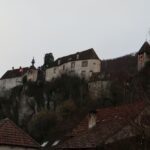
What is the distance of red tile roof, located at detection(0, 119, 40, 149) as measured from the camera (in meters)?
29.8

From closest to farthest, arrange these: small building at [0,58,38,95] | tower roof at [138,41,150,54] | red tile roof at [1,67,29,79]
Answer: tower roof at [138,41,150,54]
small building at [0,58,38,95]
red tile roof at [1,67,29,79]

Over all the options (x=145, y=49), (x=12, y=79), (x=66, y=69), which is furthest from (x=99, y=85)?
(x=12, y=79)

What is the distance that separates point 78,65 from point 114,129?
80.0 m

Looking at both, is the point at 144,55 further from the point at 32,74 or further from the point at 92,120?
the point at 92,120

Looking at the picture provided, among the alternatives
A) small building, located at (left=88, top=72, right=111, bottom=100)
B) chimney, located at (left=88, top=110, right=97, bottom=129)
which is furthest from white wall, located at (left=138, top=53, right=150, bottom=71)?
chimney, located at (left=88, top=110, right=97, bottom=129)

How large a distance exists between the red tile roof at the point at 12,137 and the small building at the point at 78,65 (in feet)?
252

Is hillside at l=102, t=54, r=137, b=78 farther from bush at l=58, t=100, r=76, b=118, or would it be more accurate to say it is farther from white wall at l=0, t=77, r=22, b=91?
bush at l=58, t=100, r=76, b=118

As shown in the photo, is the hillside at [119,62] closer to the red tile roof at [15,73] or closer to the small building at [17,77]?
the small building at [17,77]

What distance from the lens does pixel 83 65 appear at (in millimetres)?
112875

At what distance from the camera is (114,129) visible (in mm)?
34000

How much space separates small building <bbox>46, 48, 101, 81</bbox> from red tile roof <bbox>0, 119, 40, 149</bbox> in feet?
252

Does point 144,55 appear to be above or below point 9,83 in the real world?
above

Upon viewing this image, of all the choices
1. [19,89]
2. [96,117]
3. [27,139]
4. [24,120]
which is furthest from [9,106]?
[27,139]

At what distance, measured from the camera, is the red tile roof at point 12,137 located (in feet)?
97.9
